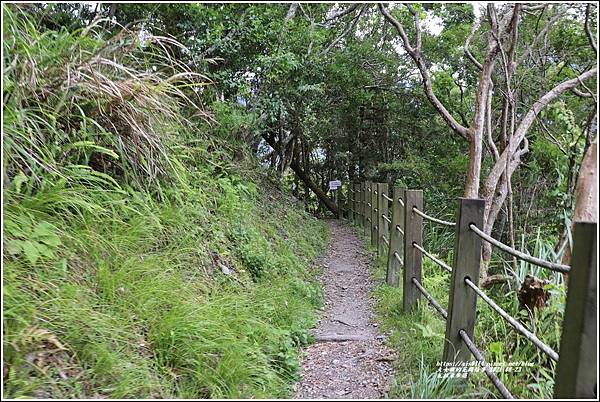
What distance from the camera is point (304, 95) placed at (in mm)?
7520

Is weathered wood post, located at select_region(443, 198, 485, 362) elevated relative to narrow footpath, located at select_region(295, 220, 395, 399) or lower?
elevated

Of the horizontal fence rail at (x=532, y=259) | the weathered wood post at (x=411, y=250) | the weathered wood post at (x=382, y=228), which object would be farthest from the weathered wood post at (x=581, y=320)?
the weathered wood post at (x=382, y=228)

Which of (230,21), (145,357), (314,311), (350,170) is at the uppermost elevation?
(230,21)

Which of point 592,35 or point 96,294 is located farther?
point 592,35

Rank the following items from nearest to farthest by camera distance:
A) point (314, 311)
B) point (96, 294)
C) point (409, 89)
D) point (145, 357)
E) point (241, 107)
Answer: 1. point (145, 357)
2. point (96, 294)
3. point (314, 311)
4. point (241, 107)
5. point (409, 89)

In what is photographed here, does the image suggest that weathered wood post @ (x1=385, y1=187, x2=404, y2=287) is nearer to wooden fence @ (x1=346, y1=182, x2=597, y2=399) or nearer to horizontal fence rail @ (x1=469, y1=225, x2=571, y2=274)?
wooden fence @ (x1=346, y1=182, x2=597, y2=399)

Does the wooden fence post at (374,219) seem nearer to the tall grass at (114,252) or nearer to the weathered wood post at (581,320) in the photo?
A: the tall grass at (114,252)

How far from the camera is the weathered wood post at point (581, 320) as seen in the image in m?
1.27

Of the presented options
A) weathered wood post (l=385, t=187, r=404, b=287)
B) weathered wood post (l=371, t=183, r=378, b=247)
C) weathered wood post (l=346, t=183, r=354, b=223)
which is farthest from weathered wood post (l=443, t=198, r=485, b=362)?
weathered wood post (l=346, t=183, r=354, b=223)

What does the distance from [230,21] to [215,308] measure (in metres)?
2.33

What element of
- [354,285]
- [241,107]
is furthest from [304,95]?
[354,285]

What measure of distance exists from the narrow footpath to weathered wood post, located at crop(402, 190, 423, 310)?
390 mm

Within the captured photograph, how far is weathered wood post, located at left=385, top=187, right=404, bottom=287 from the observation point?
4.38 m

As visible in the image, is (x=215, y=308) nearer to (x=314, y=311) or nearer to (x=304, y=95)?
(x=314, y=311)
